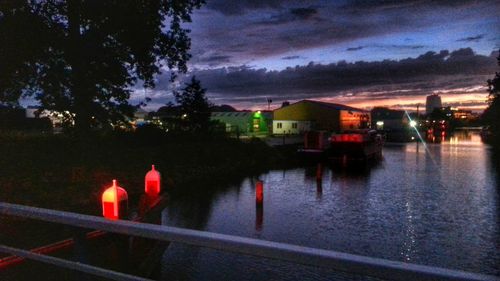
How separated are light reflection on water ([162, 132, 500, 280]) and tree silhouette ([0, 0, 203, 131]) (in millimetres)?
6290

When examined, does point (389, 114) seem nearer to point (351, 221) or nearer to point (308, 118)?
point (308, 118)

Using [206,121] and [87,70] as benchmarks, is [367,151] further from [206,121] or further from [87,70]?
[87,70]

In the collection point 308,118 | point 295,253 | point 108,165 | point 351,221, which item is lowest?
point 351,221

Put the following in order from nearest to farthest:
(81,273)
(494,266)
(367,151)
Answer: (81,273) → (494,266) → (367,151)

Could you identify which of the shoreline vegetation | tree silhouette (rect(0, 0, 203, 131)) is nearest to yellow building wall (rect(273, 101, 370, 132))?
the shoreline vegetation

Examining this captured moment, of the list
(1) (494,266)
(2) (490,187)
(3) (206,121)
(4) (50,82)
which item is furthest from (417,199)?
(3) (206,121)

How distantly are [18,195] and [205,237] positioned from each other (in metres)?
14.8

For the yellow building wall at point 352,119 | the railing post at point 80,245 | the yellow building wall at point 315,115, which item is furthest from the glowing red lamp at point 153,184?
the yellow building wall at point 352,119

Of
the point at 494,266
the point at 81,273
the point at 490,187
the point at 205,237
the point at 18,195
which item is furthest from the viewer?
the point at 490,187

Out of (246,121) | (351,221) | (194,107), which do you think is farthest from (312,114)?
(351,221)

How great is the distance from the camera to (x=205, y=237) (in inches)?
101

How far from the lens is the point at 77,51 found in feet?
63.9

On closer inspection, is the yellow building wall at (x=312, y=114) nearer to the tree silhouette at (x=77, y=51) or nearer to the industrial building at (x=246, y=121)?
the industrial building at (x=246, y=121)

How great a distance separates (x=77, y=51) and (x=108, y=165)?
5724 mm
